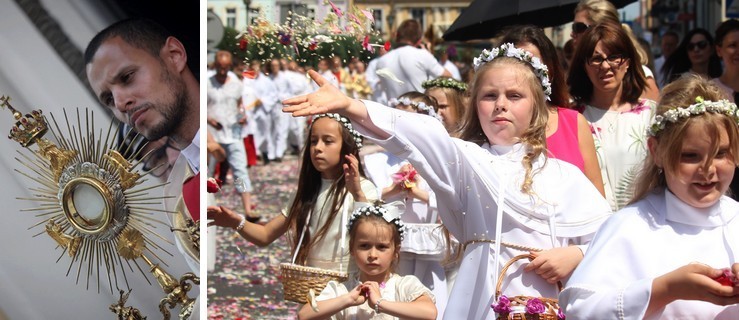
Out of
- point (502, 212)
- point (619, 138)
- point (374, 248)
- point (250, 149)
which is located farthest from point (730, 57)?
point (250, 149)

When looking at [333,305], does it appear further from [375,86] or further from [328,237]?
[375,86]

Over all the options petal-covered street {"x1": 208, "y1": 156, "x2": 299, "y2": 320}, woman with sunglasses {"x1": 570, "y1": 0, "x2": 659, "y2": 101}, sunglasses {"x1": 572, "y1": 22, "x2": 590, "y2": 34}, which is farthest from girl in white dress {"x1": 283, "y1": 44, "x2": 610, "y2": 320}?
sunglasses {"x1": 572, "y1": 22, "x2": 590, "y2": 34}

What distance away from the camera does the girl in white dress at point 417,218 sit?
614cm

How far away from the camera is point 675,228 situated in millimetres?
3660

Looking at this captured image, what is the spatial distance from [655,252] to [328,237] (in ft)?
8.11

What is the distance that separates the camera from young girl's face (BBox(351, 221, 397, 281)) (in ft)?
17.0

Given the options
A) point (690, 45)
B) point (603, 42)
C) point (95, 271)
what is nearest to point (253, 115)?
point (690, 45)

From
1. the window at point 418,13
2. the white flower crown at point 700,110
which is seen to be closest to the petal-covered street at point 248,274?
the white flower crown at point 700,110

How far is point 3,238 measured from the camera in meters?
4.75

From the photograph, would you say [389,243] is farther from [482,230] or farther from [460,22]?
[460,22]

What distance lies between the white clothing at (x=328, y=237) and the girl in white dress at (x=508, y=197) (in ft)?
3.87

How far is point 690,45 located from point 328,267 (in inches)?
159

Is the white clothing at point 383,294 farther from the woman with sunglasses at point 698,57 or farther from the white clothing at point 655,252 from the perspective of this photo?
the woman with sunglasses at point 698,57

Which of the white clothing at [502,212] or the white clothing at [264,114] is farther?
the white clothing at [264,114]
